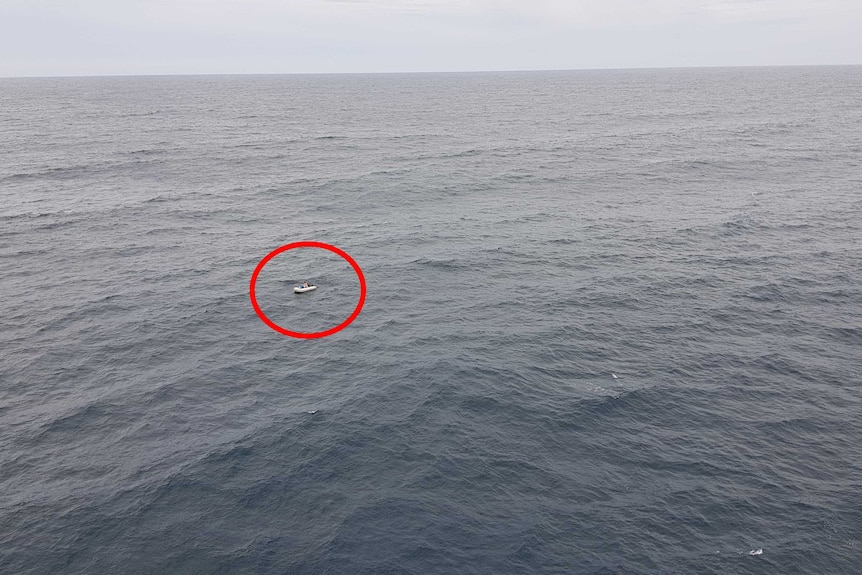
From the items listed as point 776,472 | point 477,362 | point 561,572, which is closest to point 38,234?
point 477,362

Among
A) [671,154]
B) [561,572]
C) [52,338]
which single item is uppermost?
[671,154]

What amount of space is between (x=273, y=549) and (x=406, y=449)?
14214 mm

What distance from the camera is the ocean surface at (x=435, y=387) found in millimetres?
41469

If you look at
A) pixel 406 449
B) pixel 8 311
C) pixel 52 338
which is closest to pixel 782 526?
pixel 406 449

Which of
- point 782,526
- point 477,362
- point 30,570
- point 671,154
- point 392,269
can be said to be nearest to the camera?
point 30,570

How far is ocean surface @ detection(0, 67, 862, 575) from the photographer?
4147 cm

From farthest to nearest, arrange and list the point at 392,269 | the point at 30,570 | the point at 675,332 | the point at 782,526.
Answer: the point at 392,269, the point at 675,332, the point at 782,526, the point at 30,570

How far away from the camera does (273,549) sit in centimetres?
4034

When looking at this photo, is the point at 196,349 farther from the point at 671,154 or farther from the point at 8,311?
the point at 671,154

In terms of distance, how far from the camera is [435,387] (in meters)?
59.2

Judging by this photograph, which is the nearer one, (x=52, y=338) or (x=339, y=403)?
(x=339, y=403)

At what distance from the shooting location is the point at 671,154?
16650 centimetres

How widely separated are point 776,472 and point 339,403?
3935 cm

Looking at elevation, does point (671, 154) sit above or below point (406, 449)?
above
